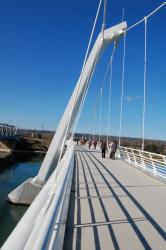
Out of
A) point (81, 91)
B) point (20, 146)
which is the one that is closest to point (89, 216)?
point (81, 91)

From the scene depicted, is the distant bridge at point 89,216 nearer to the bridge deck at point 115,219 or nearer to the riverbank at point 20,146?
the bridge deck at point 115,219

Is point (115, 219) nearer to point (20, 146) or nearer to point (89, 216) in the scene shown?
point (89, 216)

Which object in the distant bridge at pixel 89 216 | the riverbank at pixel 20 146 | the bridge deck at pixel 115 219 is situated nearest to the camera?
the distant bridge at pixel 89 216

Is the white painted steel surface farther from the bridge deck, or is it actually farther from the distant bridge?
the bridge deck

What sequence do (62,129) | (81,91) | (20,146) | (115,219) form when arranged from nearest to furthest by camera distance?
1. (115,219)
2. (81,91)
3. (62,129)
4. (20,146)

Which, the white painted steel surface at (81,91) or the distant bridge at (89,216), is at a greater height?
the white painted steel surface at (81,91)

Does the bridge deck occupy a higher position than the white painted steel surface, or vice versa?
the white painted steel surface

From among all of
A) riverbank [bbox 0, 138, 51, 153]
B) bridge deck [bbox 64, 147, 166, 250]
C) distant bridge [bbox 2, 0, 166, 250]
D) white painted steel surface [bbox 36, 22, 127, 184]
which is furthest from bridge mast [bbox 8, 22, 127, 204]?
riverbank [bbox 0, 138, 51, 153]

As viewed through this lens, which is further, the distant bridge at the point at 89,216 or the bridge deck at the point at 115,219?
the bridge deck at the point at 115,219

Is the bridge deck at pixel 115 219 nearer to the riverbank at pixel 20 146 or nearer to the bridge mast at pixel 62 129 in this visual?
the bridge mast at pixel 62 129

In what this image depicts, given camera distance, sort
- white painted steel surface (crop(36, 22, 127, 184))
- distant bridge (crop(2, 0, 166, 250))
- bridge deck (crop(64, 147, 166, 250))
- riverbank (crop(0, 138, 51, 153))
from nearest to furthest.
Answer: distant bridge (crop(2, 0, 166, 250)) → bridge deck (crop(64, 147, 166, 250)) → white painted steel surface (crop(36, 22, 127, 184)) → riverbank (crop(0, 138, 51, 153))

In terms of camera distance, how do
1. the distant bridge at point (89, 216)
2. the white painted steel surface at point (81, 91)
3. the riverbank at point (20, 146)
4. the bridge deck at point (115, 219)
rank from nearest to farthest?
the distant bridge at point (89, 216)
the bridge deck at point (115, 219)
the white painted steel surface at point (81, 91)
the riverbank at point (20, 146)

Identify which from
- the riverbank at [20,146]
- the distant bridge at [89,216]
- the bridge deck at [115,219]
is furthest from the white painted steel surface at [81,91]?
the riverbank at [20,146]

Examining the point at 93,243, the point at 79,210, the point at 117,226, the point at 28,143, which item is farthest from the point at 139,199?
the point at 28,143
